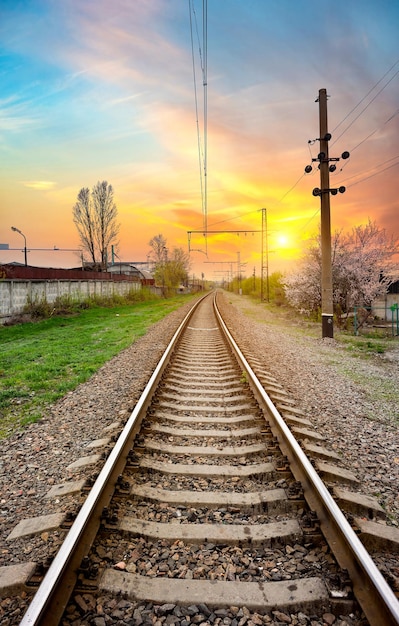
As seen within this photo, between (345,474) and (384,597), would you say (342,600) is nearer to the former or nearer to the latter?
(384,597)

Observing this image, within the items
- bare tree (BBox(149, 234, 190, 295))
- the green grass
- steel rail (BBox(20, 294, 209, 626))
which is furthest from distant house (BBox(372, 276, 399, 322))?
bare tree (BBox(149, 234, 190, 295))

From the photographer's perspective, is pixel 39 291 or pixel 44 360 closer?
pixel 44 360

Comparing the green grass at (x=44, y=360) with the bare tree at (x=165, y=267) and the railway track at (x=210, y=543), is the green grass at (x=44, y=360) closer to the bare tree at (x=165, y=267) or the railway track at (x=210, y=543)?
the railway track at (x=210, y=543)

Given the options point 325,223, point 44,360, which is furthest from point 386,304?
point 44,360

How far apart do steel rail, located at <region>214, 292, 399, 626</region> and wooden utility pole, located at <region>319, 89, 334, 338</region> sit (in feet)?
33.5

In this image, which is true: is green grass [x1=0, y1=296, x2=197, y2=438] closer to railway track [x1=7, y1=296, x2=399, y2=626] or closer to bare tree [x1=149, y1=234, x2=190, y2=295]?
railway track [x1=7, y1=296, x2=399, y2=626]

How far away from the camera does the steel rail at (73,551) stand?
2.01 meters

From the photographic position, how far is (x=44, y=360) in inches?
398

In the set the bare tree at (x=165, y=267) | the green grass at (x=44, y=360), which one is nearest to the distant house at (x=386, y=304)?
the green grass at (x=44, y=360)

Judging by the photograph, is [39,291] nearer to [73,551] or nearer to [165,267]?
[73,551]

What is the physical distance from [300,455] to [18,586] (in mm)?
2495

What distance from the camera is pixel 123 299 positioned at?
35.9 metres

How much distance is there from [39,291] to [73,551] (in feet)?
66.9

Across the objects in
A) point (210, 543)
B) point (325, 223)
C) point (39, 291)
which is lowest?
point (210, 543)
